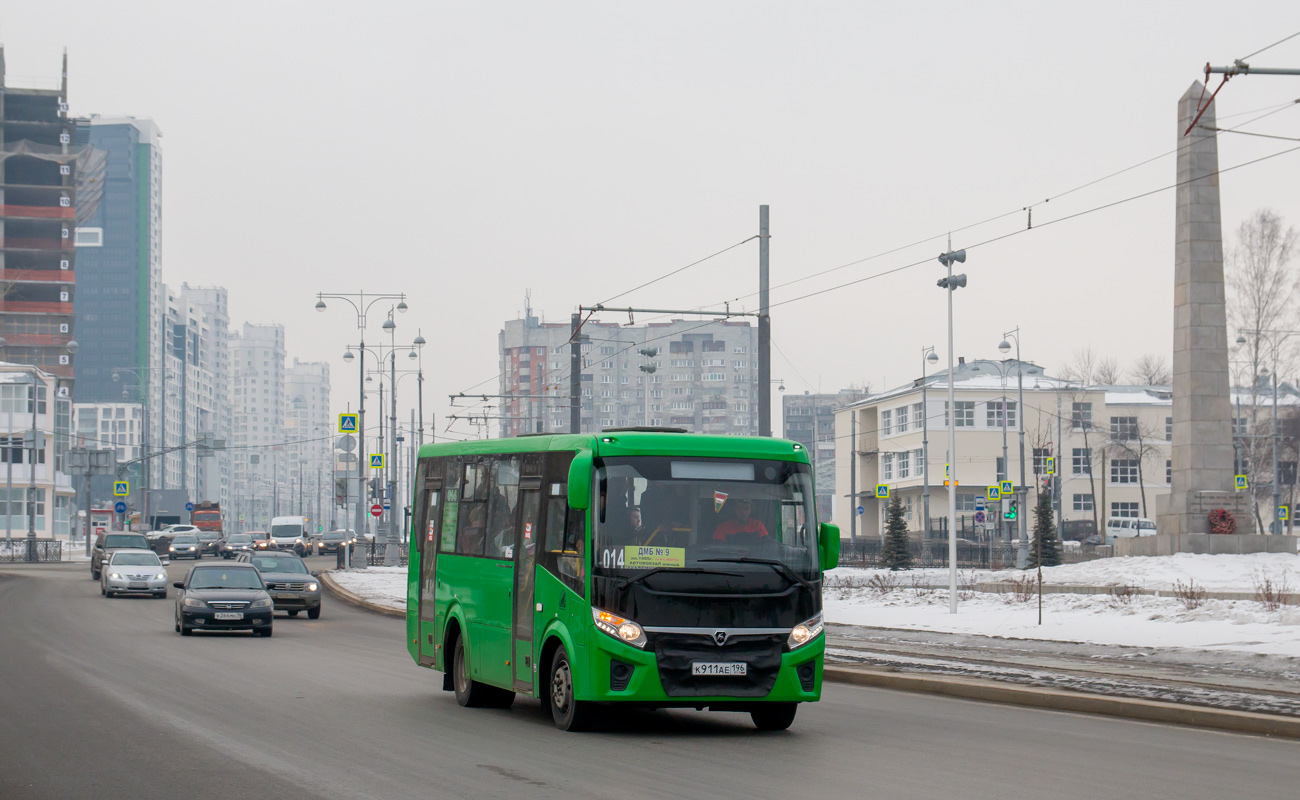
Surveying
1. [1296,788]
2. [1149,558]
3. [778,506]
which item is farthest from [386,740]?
[1149,558]

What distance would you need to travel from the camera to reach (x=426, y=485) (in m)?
16.6

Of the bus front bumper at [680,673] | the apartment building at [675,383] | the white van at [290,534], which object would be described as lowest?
the white van at [290,534]

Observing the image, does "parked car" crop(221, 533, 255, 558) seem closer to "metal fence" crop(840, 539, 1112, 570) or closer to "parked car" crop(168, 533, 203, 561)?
"parked car" crop(168, 533, 203, 561)

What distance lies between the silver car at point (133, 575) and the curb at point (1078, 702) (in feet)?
88.4

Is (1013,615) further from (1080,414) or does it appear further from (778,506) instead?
(1080,414)

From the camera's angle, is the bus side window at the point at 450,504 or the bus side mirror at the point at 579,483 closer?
the bus side mirror at the point at 579,483

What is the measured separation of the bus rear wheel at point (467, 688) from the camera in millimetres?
14719

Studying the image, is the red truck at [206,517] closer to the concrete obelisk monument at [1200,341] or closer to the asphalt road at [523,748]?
A: the concrete obelisk monument at [1200,341]

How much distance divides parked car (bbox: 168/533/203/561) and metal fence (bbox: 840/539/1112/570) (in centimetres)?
3177

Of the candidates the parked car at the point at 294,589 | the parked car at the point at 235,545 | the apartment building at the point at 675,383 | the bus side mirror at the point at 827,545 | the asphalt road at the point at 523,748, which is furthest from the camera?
the apartment building at the point at 675,383

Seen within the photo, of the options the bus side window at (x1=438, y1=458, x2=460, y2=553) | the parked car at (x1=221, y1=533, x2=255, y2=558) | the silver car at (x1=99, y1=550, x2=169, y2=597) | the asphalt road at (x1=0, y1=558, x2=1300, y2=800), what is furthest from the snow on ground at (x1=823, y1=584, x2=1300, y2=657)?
the parked car at (x1=221, y1=533, x2=255, y2=558)

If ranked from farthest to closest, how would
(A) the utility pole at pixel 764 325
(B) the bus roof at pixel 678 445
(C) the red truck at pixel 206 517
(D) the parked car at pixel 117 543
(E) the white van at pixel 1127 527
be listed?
(C) the red truck at pixel 206 517 → (E) the white van at pixel 1127 527 → (D) the parked car at pixel 117 543 → (A) the utility pole at pixel 764 325 → (B) the bus roof at pixel 678 445

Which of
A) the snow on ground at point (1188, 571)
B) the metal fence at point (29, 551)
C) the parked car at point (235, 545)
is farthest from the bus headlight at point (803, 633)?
the metal fence at point (29, 551)

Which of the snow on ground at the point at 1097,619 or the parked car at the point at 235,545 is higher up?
the snow on ground at the point at 1097,619
